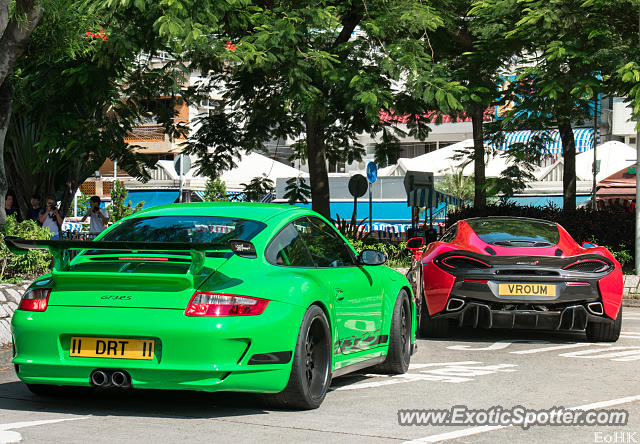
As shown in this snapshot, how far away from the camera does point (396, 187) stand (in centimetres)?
4491

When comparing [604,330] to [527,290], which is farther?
[604,330]

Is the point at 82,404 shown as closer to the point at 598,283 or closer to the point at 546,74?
the point at 598,283

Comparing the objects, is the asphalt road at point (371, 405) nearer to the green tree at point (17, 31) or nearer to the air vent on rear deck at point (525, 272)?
the air vent on rear deck at point (525, 272)

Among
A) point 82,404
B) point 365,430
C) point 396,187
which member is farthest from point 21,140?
point 396,187

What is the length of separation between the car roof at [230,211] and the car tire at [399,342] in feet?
4.18

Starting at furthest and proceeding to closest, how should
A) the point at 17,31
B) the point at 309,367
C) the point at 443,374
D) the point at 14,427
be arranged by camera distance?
the point at 17,31 → the point at 443,374 → the point at 309,367 → the point at 14,427

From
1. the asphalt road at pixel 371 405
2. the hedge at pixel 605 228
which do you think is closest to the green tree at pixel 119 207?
the hedge at pixel 605 228

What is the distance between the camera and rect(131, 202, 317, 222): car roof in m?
7.19

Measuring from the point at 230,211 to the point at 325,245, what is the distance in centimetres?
79

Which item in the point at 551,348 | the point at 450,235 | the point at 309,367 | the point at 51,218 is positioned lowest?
the point at 551,348

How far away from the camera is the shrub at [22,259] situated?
36.0 ft

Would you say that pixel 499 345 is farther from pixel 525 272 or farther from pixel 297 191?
pixel 297 191

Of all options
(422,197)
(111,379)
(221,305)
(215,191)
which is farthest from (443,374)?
(215,191)

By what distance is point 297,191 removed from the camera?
26031mm
